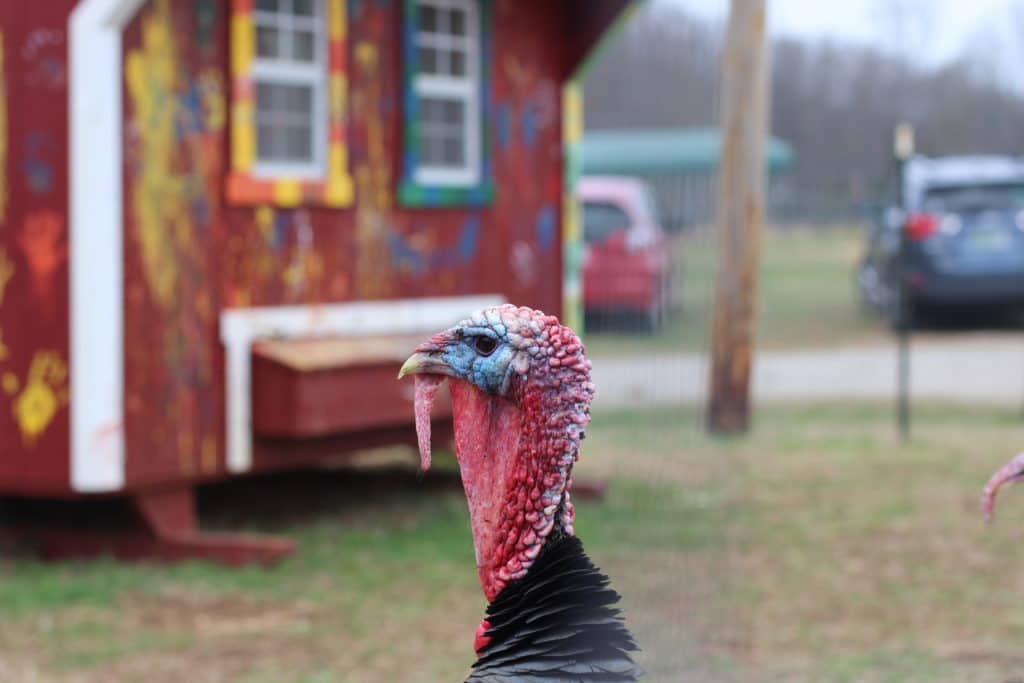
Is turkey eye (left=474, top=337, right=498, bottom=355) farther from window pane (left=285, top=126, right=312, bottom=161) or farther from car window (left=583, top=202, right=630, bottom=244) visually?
car window (left=583, top=202, right=630, bottom=244)

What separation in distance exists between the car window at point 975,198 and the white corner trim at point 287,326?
10424mm

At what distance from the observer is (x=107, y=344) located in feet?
23.7

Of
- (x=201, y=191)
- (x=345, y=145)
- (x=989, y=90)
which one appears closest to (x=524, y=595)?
(x=201, y=191)

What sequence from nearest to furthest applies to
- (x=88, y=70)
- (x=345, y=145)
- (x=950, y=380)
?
(x=88, y=70) → (x=345, y=145) → (x=950, y=380)

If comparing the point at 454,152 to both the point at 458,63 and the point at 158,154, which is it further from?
the point at 158,154

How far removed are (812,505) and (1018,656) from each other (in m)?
3.27

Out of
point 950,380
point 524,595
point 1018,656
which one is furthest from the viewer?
point 950,380

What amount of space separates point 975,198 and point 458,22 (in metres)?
A: 10.5

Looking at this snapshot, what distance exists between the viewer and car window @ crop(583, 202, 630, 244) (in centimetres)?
1275

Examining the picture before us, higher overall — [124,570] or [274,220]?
[274,220]

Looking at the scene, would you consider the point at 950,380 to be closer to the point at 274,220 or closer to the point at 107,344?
the point at 274,220

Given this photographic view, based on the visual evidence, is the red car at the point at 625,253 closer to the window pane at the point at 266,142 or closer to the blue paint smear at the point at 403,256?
the blue paint smear at the point at 403,256

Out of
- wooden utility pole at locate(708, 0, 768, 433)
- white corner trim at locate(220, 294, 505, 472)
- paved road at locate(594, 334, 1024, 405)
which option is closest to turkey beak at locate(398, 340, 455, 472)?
white corner trim at locate(220, 294, 505, 472)

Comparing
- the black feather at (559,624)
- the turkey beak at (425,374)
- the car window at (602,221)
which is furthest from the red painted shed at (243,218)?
the black feather at (559,624)
